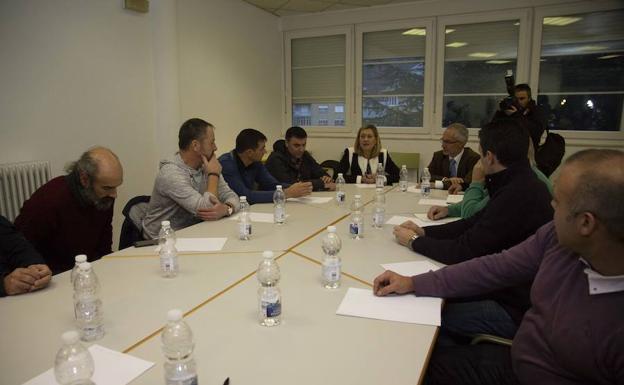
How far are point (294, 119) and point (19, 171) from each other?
412 centimetres

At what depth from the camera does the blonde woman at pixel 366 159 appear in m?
4.56

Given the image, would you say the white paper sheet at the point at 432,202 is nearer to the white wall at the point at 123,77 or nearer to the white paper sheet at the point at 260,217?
the white paper sheet at the point at 260,217

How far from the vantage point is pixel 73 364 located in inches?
39.7

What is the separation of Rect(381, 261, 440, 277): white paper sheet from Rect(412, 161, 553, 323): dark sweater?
9cm

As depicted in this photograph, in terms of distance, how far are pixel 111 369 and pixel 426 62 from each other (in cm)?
542

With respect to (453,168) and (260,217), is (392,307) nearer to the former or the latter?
(260,217)

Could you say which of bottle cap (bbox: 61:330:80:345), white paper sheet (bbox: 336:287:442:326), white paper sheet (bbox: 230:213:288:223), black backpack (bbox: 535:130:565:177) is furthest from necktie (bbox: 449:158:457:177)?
bottle cap (bbox: 61:330:80:345)

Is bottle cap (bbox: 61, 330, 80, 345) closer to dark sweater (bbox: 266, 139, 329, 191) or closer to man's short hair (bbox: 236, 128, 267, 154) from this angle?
man's short hair (bbox: 236, 128, 267, 154)

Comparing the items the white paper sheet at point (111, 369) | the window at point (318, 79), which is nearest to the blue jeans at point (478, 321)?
the white paper sheet at point (111, 369)

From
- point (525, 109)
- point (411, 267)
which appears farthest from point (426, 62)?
point (411, 267)

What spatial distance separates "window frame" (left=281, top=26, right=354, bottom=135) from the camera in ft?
19.8

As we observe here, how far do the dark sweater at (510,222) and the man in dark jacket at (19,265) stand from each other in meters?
1.67

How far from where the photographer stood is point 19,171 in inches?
124

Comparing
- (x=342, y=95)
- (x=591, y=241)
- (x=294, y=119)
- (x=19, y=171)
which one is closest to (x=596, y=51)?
(x=342, y=95)
